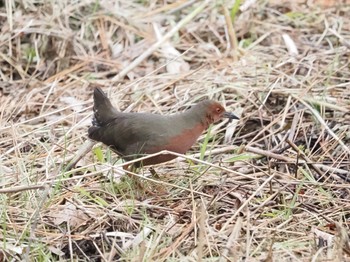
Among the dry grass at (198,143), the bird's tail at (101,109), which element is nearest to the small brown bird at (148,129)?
the bird's tail at (101,109)

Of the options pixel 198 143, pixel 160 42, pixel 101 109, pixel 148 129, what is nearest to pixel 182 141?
pixel 148 129

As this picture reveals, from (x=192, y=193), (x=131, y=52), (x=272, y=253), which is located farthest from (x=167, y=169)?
(x=131, y=52)

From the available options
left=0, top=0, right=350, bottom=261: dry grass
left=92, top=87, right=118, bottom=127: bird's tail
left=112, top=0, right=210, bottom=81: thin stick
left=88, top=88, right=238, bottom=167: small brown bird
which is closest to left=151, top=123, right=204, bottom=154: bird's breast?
left=88, top=88, right=238, bottom=167: small brown bird

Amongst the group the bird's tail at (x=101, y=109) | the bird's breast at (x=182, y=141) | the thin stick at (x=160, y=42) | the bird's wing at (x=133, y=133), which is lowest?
the thin stick at (x=160, y=42)

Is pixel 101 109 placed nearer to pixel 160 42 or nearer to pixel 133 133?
pixel 133 133

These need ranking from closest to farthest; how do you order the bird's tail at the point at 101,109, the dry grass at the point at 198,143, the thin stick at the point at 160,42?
the dry grass at the point at 198,143 < the bird's tail at the point at 101,109 < the thin stick at the point at 160,42

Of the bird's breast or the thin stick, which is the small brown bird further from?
the thin stick

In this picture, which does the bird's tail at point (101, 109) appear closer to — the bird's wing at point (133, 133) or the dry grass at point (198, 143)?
Result: the bird's wing at point (133, 133)
